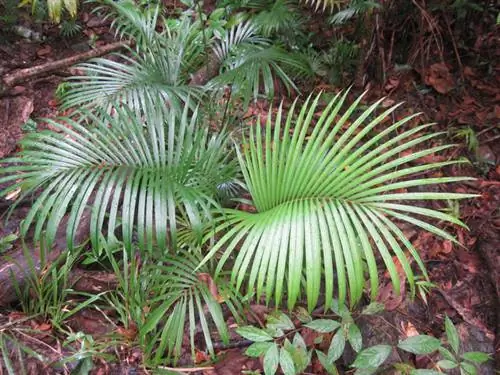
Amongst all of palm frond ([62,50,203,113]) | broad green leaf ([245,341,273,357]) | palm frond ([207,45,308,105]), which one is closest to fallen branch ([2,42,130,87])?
palm frond ([62,50,203,113])

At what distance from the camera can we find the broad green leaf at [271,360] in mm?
1081

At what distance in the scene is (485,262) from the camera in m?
1.62

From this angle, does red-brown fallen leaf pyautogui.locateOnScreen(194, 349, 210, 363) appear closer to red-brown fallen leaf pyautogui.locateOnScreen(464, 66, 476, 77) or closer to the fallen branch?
the fallen branch

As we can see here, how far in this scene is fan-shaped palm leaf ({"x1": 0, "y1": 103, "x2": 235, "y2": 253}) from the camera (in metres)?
1.03

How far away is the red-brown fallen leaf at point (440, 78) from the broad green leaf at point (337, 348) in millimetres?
1730

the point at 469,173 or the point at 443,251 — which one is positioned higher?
the point at 469,173

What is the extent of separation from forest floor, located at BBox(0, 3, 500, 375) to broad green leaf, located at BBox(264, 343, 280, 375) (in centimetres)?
27

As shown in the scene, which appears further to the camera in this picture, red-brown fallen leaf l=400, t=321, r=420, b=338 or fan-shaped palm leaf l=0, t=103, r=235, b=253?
red-brown fallen leaf l=400, t=321, r=420, b=338

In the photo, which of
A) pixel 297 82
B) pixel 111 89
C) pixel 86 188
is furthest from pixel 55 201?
pixel 297 82

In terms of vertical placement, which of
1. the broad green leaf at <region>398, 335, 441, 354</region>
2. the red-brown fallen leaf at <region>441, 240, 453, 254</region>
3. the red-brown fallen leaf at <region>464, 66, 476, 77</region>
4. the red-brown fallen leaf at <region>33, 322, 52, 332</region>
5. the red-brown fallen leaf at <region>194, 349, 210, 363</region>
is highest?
the red-brown fallen leaf at <region>464, 66, 476, 77</region>

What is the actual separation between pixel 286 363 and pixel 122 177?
26.6 inches

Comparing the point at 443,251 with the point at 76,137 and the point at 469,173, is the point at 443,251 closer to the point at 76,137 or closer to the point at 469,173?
the point at 469,173

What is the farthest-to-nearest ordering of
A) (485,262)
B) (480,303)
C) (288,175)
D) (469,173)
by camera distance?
(469,173) → (485,262) → (480,303) → (288,175)

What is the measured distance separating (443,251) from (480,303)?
237 mm
